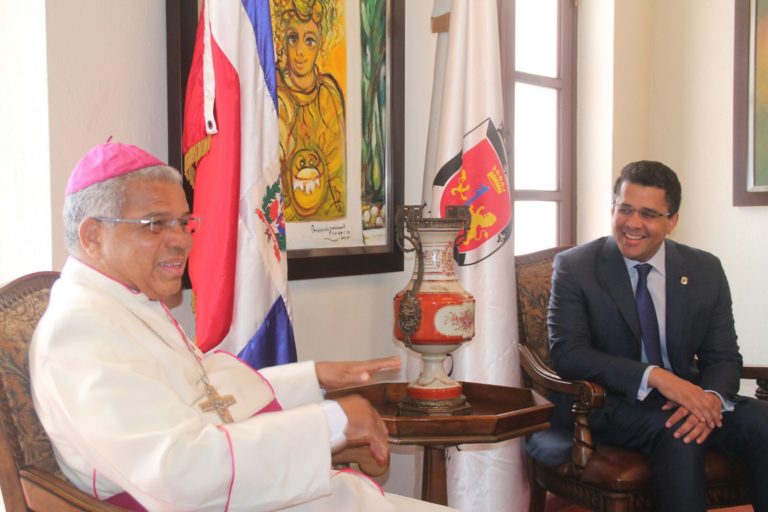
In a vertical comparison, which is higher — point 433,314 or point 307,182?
point 307,182

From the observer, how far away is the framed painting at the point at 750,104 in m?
4.24

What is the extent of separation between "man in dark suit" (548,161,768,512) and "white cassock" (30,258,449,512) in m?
1.44

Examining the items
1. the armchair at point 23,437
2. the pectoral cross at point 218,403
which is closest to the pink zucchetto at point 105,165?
the armchair at point 23,437

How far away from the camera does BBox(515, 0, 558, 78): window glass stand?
4.23 meters

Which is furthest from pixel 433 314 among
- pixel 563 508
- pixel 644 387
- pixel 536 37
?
pixel 536 37

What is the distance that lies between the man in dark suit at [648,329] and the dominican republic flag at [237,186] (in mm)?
1083

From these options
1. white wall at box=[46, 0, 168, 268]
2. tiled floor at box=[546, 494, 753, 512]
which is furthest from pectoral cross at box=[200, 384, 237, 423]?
tiled floor at box=[546, 494, 753, 512]

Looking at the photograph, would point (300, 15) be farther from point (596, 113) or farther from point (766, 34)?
point (766, 34)

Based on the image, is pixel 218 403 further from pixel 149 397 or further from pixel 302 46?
pixel 302 46

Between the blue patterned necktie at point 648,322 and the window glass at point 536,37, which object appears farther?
the window glass at point 536,37

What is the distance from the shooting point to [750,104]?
4293 mm

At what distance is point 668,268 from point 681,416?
61cm

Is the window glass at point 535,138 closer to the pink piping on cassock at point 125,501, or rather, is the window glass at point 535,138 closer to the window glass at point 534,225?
the window glass at point 534,225

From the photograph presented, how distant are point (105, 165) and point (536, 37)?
310 centimetres
